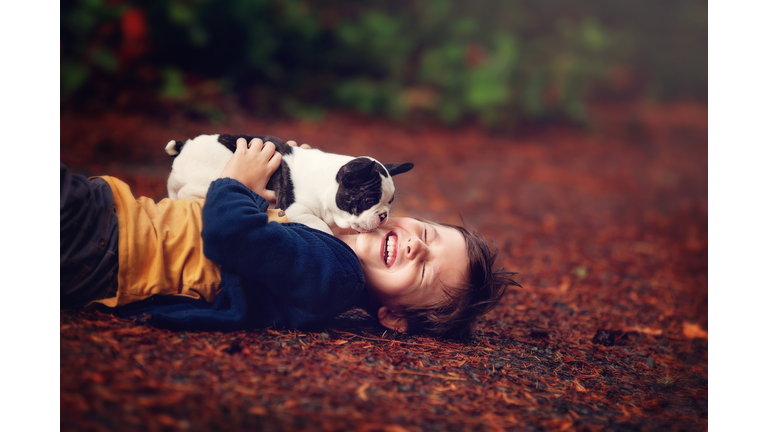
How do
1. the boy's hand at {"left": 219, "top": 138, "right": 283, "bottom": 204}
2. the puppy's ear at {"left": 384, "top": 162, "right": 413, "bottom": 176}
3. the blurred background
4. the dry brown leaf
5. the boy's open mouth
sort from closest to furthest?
the blurred background
the boy's hand at {"left": 219, "top": 138, "right": 283, "bottom": 204}
the boy's open mouth
the puppy's ear at {"left": 384, "top": 162, "right": 413, "bottom": 176}
the dry brown leaf

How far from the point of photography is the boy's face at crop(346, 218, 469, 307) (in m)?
2.21

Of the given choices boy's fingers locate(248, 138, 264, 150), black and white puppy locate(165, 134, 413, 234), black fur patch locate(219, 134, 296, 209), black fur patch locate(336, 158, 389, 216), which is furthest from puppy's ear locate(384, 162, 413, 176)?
boy's fingers locate(248, 138, 264, 150)

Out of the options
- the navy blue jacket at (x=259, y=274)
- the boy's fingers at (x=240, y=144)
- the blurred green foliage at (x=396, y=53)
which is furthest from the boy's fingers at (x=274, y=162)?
the blurred green foliage at (x=396, y=53)

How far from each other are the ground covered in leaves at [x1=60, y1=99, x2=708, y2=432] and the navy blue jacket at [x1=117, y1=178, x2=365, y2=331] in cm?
7

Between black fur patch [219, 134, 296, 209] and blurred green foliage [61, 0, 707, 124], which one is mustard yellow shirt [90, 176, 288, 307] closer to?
black fur patch [219, 134, 296, 209]

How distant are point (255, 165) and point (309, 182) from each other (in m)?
0.26

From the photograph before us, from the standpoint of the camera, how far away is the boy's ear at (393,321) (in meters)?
2.35

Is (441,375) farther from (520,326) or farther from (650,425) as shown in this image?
(520,326)

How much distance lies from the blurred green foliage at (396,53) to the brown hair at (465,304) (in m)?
4.23

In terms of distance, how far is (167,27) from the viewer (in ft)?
19.0

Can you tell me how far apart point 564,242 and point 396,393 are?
3602 millimetres

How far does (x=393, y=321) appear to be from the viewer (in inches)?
93.0

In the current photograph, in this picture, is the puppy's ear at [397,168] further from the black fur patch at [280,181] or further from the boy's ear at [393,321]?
the boy's ear at [393,321]

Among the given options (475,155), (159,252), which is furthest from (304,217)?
(475,155)
